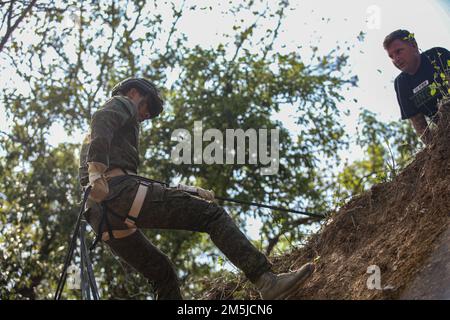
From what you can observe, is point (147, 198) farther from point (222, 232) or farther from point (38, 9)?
point (38, 9)

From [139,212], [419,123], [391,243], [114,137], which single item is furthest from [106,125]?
[419,123]

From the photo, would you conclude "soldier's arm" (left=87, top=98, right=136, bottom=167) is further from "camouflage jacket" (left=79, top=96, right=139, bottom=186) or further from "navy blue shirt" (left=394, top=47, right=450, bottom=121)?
"navy blue shirt" (left=394, top=47, right=450, bottom=121)

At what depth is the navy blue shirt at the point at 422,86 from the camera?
6.16 m

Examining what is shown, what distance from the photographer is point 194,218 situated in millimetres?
4707

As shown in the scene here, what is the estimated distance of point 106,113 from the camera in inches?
187

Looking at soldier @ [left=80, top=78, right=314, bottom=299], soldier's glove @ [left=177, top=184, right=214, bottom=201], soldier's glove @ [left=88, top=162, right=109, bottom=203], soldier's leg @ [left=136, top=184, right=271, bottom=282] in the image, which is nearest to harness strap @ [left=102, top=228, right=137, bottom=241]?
soldier @ [left=80, top=78, right=314, bottom=299]

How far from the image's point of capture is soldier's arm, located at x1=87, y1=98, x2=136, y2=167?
14.9 feet

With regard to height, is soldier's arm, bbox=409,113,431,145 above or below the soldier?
above

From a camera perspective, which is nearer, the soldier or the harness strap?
the soldier

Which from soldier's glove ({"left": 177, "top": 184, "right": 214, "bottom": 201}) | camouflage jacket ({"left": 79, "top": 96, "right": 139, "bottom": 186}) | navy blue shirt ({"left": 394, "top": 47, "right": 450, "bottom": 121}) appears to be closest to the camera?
camouflage jacket ({"left": 79, "top": 96, "right": 139, "bottom": 186})

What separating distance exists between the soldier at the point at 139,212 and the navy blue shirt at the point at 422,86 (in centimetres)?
261

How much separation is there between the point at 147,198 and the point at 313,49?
1098 cm

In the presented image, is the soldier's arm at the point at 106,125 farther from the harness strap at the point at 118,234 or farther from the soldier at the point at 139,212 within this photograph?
the harness strap at the point at 118,234
